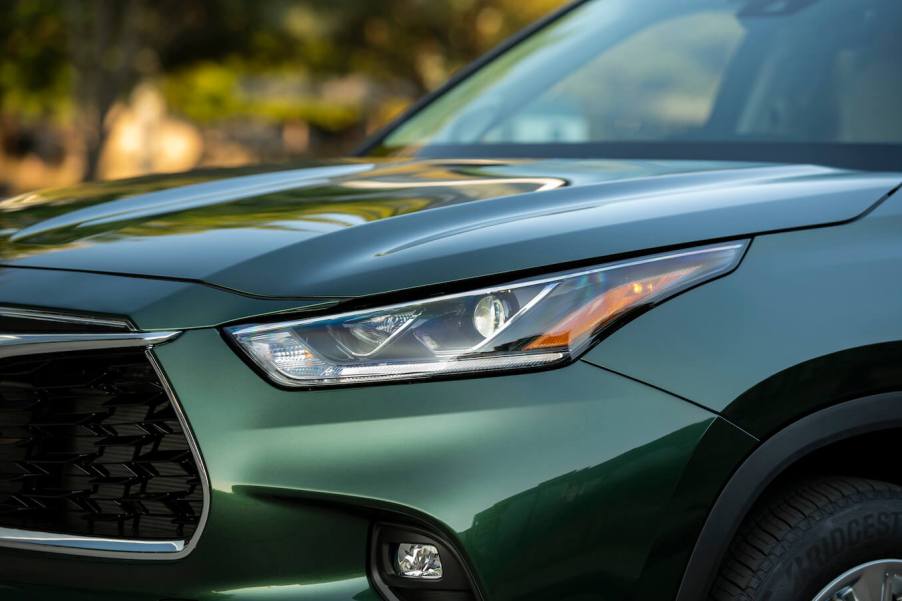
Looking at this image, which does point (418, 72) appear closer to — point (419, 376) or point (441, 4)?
point (441, 4)

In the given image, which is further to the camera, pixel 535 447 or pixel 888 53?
pixel 888 53

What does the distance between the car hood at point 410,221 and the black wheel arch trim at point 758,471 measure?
1.03 feet

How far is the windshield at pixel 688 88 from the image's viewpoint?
9.92 ft

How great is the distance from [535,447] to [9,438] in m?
0.82

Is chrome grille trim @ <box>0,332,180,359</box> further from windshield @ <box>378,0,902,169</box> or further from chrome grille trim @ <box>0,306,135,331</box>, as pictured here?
windshield @ <box>378,0,902,169</box>

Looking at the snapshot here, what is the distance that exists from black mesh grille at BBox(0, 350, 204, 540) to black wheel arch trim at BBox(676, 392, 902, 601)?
74 centimetres

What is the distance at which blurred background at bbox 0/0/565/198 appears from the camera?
875 inches

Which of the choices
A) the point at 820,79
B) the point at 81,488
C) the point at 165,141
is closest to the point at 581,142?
the point at 820,79

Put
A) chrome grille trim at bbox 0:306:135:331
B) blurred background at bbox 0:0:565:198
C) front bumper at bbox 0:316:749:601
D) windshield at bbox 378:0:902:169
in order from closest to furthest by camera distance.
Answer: front bumper at bbox 0:316:749:601 → chrome grille trim at bbox 0:306:135:331 → windshield at bbox 378:0:902:169 → blurred background at bbox 0:0:565:198

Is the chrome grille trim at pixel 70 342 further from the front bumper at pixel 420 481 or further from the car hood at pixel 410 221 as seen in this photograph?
the car hood at pixel 410 221

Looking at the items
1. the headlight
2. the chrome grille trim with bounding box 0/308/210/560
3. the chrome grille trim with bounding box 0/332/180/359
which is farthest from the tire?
the chrome grille trim with bounding box 0/332/180/359

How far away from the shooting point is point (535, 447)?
1.80 meters

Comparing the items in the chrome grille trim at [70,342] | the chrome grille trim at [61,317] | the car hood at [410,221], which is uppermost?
the car hood at [410,221]

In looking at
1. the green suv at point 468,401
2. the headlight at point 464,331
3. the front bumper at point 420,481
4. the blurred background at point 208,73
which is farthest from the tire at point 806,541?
the blurred background at point 208,73
